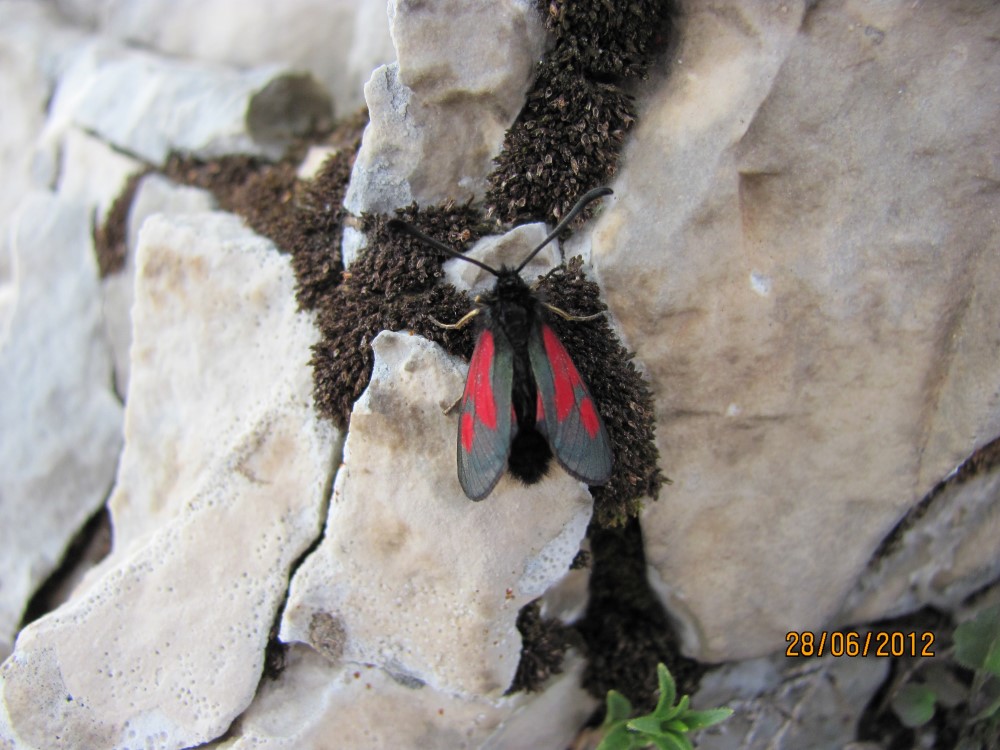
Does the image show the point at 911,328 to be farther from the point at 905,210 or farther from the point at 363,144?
the point at 363,144

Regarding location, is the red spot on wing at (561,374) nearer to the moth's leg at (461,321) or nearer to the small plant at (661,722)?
the moth's leg at (461,321)

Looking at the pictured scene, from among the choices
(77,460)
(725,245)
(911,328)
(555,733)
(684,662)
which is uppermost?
(911,328)

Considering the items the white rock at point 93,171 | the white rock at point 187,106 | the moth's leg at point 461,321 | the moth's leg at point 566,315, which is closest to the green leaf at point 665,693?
the moth's leg at point 566,315

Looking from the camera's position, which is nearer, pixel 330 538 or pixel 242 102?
pixel 330 538

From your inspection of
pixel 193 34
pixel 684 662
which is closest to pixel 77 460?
pixel 193 34

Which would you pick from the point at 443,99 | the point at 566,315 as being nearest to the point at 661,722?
the point at 566,315

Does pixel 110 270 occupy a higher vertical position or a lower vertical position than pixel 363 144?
lower
